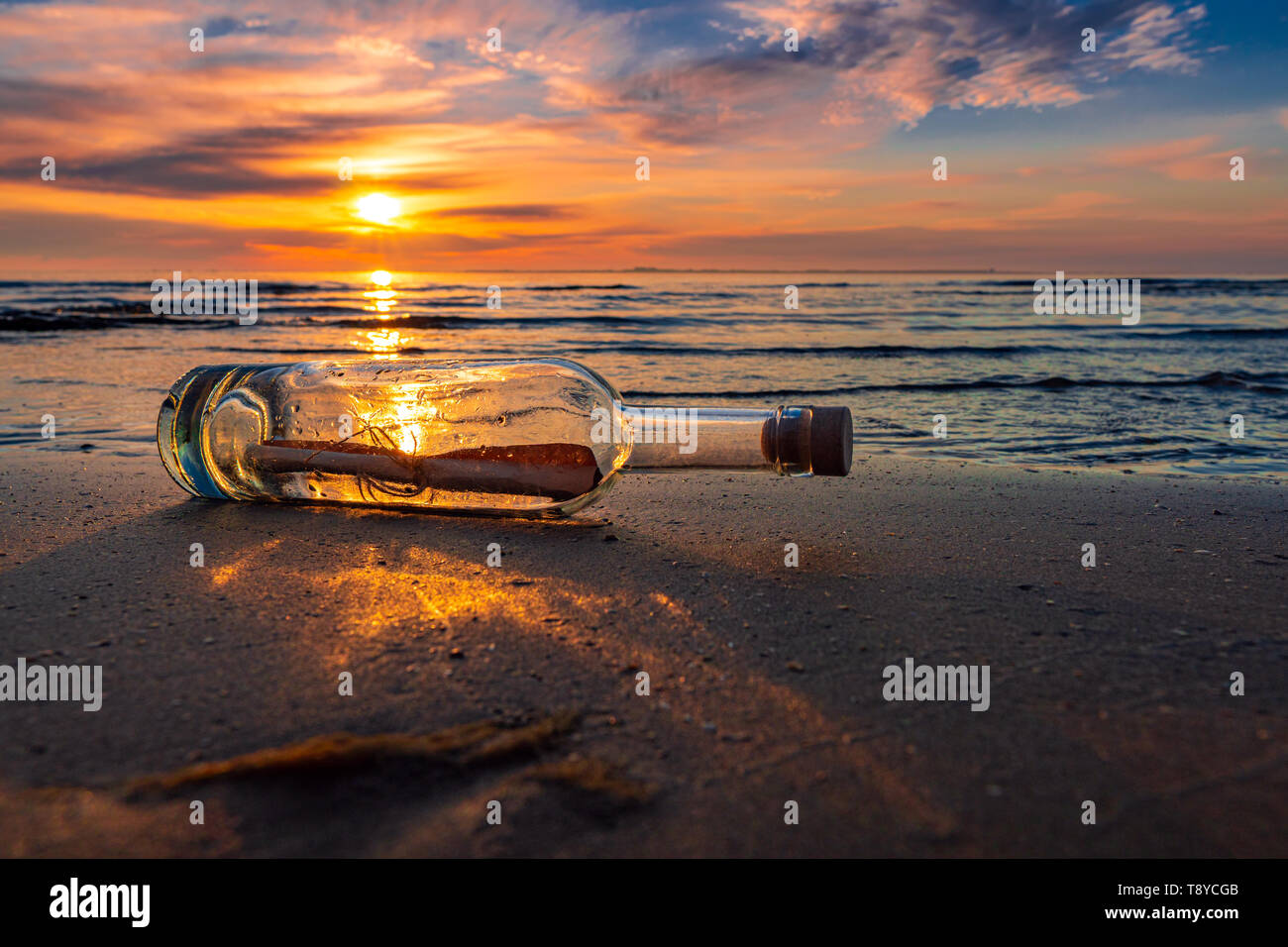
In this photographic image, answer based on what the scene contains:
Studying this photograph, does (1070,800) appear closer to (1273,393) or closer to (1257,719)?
(1257,719)

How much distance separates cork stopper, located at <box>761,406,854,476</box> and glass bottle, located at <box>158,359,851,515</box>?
0.09 metres

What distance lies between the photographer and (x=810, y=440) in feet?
5.88

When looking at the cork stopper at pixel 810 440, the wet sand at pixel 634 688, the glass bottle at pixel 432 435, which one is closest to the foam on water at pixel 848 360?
the glass bottle at pixel 432 435

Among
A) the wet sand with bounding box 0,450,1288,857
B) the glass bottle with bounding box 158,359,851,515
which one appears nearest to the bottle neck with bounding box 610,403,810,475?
the glass bottle with bounding box 158,359,851,515

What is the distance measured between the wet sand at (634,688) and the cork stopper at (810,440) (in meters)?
0.23

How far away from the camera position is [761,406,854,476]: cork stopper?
5.80 feet

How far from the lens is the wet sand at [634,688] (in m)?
0.92

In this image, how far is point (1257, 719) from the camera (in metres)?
1.13

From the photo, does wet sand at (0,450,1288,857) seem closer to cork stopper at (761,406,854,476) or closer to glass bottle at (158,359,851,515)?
glass bottle at (158,359,851,515)

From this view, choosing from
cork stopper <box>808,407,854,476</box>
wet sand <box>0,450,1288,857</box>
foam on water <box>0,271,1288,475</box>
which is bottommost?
wet sand <box>0,450,1288,857</box>

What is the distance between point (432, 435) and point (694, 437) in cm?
69

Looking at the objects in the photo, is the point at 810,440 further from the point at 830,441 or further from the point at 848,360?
the point at 848,360

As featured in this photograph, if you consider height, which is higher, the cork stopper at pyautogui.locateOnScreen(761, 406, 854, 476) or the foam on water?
the foam on water
